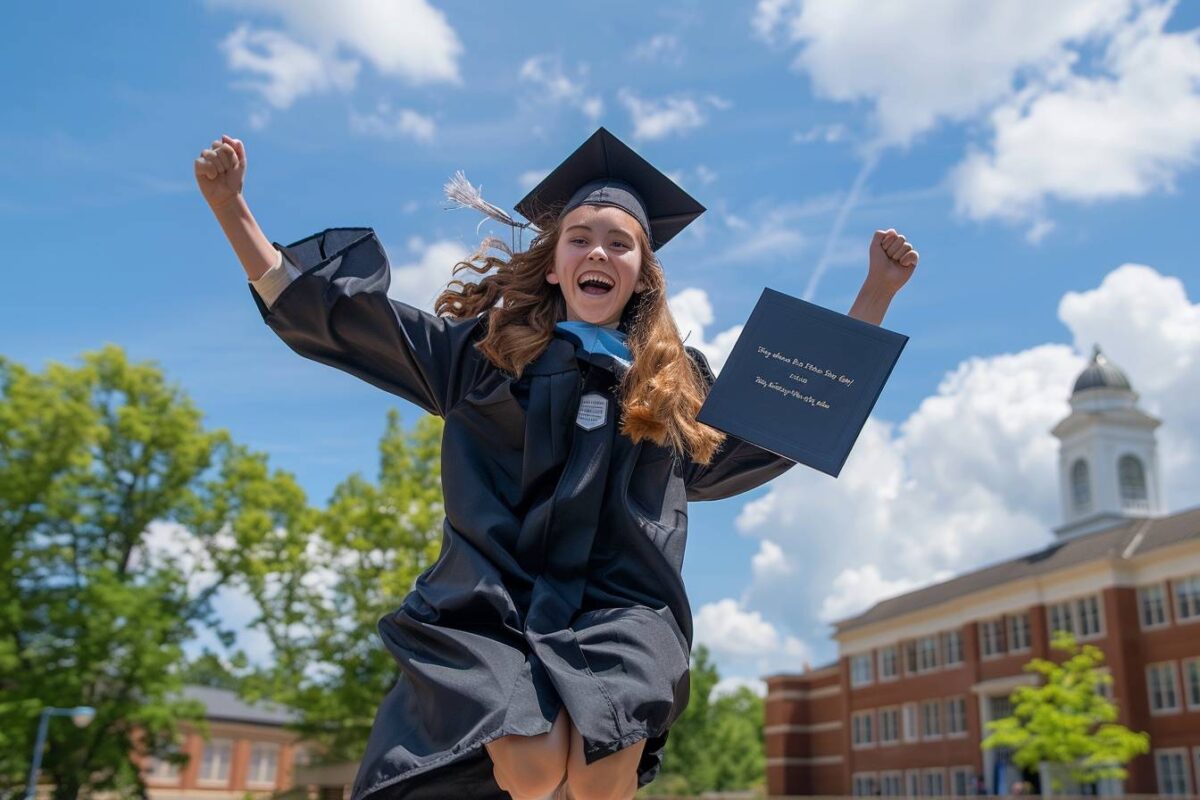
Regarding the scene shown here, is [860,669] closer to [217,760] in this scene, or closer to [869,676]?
[869,676]

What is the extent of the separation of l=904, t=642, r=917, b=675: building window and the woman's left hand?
51268mm

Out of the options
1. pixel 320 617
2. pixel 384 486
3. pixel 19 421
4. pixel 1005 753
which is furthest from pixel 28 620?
pixel 1005 753

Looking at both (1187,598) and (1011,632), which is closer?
(1187,598)

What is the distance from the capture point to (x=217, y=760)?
5881 centimetres

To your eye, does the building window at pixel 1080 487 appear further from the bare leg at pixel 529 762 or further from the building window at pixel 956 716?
the bare leg at pixel 529 762

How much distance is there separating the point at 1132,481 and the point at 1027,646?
358 inches

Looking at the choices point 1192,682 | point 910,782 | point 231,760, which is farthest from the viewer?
point 231,760

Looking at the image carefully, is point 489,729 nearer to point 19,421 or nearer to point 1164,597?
point 19,421

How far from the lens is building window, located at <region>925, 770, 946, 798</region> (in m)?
47.2

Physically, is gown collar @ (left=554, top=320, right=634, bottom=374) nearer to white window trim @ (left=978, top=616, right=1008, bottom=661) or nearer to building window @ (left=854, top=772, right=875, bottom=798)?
white window trim @ (left=978, top=616, right=1008, bottom=661)

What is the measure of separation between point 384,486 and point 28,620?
895 cm

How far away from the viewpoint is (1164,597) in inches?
1531

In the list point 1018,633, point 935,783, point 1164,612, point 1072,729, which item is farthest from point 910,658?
point 1072,729

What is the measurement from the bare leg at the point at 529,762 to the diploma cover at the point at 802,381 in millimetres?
871
